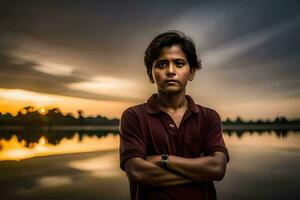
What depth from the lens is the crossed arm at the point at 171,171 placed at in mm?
1287

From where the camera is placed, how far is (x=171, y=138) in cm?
135

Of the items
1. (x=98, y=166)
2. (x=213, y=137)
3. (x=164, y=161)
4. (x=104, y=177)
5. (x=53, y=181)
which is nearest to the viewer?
(x=164, y=161)

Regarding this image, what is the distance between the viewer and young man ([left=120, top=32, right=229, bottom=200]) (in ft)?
4.25

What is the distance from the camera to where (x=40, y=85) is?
432 centimetres

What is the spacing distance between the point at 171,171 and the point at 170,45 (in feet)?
1.64

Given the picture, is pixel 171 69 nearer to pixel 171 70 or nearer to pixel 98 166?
pixel 171 70

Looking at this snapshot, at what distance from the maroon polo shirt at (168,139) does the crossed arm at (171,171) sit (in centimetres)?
3

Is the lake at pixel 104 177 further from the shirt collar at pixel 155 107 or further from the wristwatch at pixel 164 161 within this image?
the wristwatch at pixel 164 161

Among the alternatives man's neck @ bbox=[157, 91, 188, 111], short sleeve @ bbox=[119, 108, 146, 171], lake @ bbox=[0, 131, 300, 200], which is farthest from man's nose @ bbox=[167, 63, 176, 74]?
lake @ bbox=[0, 131, 300, 200]

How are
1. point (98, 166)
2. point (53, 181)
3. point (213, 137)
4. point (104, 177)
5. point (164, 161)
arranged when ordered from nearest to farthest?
point (164, 161)
point (213, 137)
point (53, 181)
point (104, 177)
point (98, 166)

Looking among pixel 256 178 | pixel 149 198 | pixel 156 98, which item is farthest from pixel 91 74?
pixel 149 198

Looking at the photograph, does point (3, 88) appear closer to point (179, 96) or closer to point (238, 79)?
point (238, 79)

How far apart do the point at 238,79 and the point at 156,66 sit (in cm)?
291

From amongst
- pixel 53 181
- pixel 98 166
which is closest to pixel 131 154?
pixel 53 181
